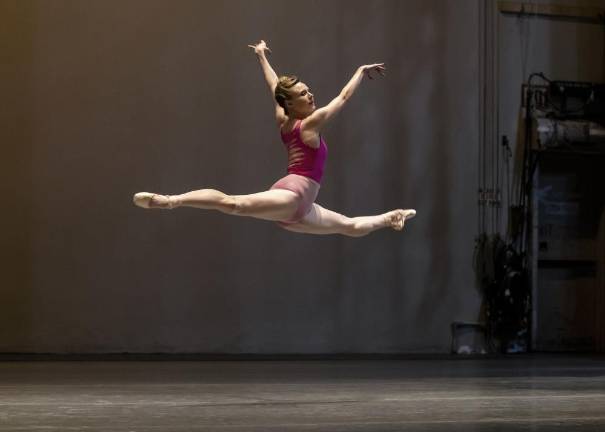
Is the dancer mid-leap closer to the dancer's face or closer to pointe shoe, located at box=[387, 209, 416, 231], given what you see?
the dancer's face

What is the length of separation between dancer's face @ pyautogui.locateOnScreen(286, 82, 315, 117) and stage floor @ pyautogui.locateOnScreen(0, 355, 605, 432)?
1.55 metres

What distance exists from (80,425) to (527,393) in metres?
2.81

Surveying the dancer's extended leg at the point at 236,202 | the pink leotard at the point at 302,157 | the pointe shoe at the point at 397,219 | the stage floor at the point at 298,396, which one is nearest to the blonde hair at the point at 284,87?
the pink leotard at the point at 302,157

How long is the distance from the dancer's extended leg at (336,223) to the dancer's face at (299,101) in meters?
0.53

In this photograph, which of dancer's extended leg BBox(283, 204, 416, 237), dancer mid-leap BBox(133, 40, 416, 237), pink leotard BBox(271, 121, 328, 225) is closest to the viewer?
dancer mid-leap BBox(133, 40, 416, 237)

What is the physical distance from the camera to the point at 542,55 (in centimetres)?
1052

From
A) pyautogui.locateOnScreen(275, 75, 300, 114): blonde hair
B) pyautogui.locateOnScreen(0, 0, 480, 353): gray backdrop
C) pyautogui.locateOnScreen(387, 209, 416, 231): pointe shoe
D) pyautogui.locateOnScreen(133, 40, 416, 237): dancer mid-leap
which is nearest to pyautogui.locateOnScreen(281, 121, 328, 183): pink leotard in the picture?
pyautogui.locateOnScreen(133, 40, 416, 237): dancer mid-leap

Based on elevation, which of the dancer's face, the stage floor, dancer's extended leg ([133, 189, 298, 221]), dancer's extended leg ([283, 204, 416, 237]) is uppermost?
the dancer's face

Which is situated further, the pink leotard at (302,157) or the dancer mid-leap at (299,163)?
the pink leotard at (302,157)

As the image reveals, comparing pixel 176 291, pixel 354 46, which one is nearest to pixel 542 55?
pixel 354 46

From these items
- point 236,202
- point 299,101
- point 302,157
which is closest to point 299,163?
point 302,157

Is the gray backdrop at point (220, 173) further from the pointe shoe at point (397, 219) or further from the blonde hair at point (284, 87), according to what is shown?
the blonde hair at point (284, 87)

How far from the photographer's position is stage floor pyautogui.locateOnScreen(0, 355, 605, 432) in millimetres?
3883

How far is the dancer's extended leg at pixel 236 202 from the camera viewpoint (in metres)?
4.50
